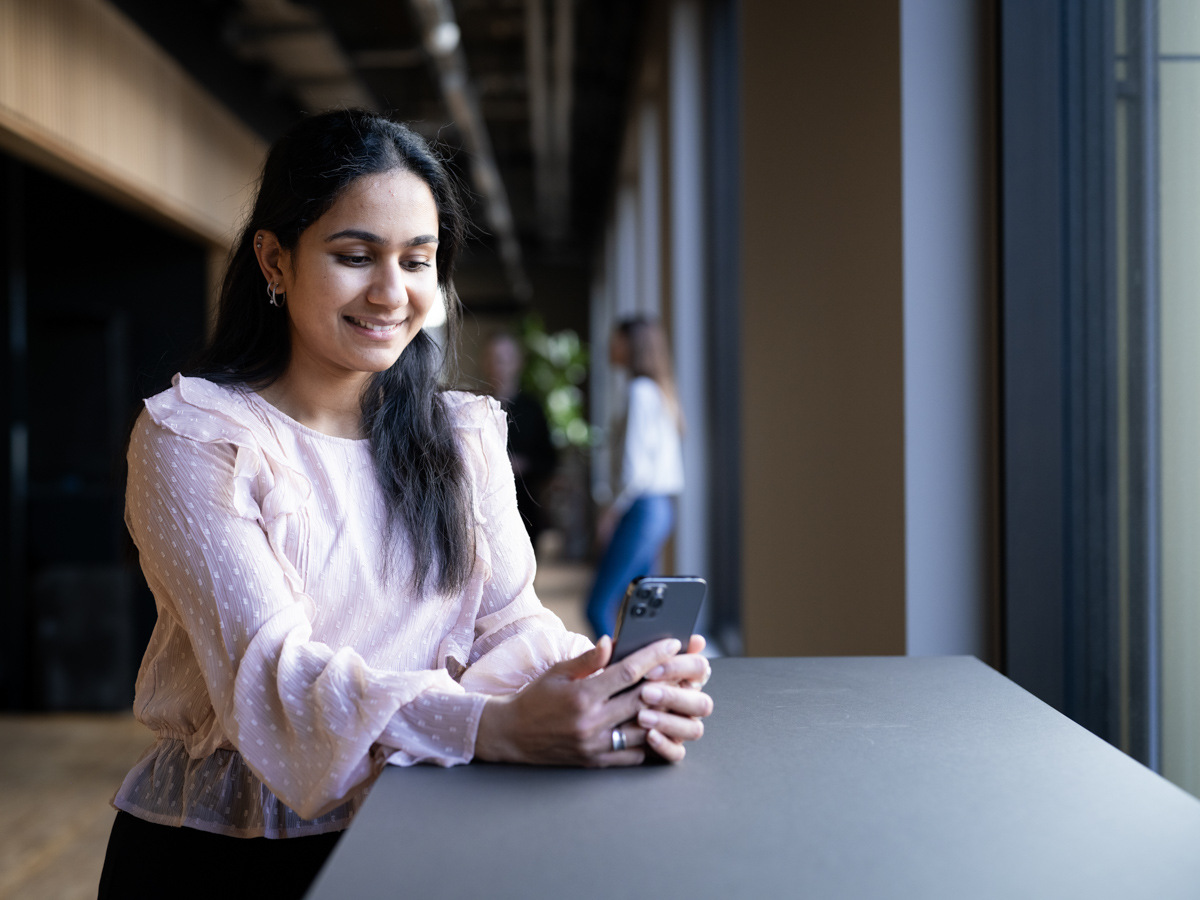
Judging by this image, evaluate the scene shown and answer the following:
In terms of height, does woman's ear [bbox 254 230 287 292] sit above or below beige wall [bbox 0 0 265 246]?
below

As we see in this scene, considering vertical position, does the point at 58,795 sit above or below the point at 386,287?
below

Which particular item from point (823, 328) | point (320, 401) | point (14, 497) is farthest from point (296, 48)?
point (320, 401)

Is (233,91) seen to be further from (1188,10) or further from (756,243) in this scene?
(1188,10)

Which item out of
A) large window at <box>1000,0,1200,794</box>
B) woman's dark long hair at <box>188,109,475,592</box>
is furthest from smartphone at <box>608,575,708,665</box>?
large window at <box>1000,0,1200,794</box>

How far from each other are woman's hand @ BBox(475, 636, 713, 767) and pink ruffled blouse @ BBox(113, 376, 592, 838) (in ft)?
0.13

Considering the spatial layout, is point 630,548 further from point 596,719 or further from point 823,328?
point 596,719

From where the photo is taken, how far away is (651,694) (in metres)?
1.12

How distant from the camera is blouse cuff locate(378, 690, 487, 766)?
1121 millimetres

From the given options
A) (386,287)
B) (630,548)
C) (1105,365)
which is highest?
(386,287)

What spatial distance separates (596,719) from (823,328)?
4.83ft

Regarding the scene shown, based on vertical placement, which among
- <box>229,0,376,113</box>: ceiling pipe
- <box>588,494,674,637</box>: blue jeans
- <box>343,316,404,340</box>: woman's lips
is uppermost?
<box>229,0,376,113</box>: ceiling pipe

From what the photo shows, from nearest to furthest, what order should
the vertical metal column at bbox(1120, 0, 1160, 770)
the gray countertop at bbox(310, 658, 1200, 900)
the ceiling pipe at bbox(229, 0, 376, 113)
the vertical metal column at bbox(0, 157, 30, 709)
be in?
the gray countertop at bbox(310, 658, 1200, 900) < the vertical metal column at bbox(1120, 0, 1160, 770) < the vertical metal column at bbox(0, 157, 30, 709) < the ceiling pipe at bbox(229, 0, 376, 113)

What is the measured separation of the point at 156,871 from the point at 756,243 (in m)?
2.18

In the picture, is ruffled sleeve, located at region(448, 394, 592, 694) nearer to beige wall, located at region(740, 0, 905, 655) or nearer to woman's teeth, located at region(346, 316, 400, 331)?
woman's teeth, located at region(346, 316, 400, 331)
